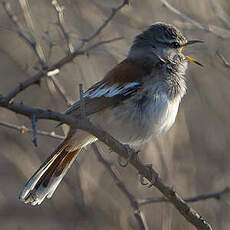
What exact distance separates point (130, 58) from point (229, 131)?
2.51m

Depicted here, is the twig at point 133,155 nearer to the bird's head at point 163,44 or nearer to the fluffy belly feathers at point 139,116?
the fluffy belly feathers at point 139,116

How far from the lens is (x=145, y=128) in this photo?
15.8 ft

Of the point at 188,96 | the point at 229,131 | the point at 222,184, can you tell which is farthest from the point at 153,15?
the point at 222,184

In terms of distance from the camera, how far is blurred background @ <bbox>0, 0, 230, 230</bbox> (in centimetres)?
645

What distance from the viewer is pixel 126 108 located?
477 cm

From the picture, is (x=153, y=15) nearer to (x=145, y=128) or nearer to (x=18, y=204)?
(x=145, y=128)

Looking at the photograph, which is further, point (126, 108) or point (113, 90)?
point (113, 90)

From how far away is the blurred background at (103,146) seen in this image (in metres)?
6.45

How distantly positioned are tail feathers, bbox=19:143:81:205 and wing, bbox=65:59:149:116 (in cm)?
45

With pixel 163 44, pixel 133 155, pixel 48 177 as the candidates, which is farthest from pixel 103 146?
pixel 133 155

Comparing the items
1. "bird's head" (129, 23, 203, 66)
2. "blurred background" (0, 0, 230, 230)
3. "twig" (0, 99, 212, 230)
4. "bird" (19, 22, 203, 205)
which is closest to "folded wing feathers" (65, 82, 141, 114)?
"bird" (19, 22, 203, 205)

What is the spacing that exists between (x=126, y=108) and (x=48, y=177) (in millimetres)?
923

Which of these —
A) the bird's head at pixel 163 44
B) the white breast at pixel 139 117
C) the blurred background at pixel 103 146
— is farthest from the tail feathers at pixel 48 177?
the blurred background at pixel 103 146

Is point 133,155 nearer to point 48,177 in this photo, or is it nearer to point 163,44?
point 48,177
